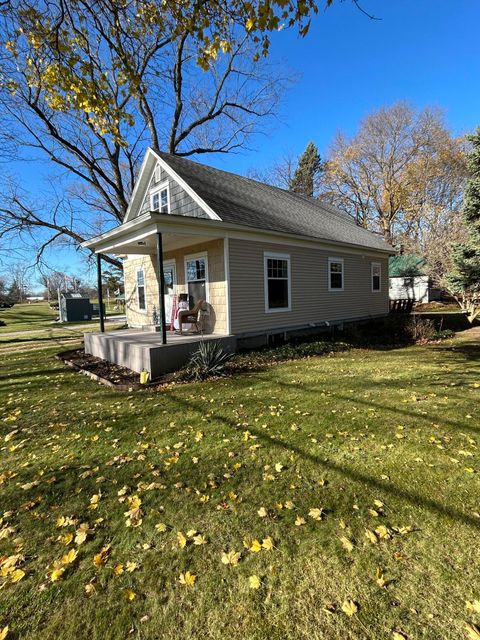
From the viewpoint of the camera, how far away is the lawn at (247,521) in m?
1.84

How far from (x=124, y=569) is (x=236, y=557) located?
738 millimetres

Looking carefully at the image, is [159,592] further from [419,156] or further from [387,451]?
[419,156]

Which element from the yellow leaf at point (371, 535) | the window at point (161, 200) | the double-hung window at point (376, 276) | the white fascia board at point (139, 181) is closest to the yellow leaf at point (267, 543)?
the yellow leaf at point (371, 535)

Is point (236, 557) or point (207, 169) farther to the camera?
point (207, 169)

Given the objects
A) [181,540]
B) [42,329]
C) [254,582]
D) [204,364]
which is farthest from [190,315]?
[42,329]

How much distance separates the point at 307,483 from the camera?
302cm

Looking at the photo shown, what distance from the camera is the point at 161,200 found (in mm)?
11859

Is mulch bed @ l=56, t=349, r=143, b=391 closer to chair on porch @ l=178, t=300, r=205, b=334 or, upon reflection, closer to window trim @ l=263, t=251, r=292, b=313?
chair on porch @ l=178, t=300, r=205, b=334

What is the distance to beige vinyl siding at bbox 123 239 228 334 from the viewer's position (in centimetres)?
947

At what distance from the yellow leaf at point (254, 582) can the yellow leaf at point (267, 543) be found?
24cm

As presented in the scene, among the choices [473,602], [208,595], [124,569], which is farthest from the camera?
[124,569]

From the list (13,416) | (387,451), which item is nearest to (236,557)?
(387,451)

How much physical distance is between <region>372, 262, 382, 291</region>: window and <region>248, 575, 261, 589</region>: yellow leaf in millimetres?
15357

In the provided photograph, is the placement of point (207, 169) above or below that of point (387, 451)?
above
